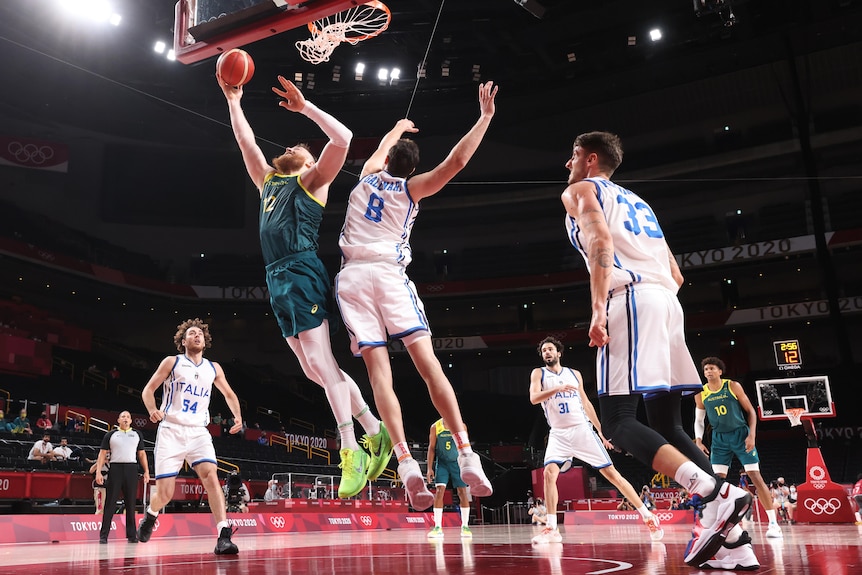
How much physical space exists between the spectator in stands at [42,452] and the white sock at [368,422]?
11.2m

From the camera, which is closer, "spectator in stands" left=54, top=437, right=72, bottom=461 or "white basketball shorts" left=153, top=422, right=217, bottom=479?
"white basketball shorts" left=153, top=422, right=217, bottom=479

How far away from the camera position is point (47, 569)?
4.95 m

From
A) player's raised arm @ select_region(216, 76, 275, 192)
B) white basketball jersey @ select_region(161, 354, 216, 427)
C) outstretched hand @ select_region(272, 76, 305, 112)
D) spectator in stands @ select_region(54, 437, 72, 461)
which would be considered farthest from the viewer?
spectator in stands @ select_region(54, 437, 72, 461)

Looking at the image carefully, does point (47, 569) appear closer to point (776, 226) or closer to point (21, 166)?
point (21, 166)

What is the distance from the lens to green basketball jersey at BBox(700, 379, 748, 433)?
9531 millimetres

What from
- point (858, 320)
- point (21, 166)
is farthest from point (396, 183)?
point (858, 320)

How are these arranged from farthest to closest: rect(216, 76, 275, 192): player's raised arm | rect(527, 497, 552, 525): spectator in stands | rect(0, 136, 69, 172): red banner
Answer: rect(0, 136, 69, 172): red banner
rect(527, 497, 552, 525): spectator in stands
rect(216, 76, 275, 192): player's raised arm

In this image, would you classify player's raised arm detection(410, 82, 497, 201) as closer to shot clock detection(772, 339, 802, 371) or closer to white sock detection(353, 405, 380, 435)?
white sock detection(353, 405, 380, 435)

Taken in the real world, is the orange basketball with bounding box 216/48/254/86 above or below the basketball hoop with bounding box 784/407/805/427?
above

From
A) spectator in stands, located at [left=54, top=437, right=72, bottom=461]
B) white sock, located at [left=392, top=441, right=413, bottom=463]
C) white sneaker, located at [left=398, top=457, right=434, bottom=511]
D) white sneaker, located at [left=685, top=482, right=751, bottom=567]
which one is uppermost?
spectator in stands, located at [left=54, top=437, right=72, bottom=461]

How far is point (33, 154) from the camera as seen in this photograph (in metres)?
26.8

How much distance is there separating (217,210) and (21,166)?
24.5 feet

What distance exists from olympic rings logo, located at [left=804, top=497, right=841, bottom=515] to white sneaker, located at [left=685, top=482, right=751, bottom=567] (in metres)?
11.4

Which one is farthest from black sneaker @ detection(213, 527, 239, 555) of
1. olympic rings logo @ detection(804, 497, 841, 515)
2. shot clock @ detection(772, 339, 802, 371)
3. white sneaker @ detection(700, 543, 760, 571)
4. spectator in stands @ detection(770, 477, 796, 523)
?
shot clock @ detection(772, 339, 802, 371)
